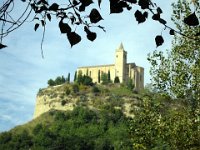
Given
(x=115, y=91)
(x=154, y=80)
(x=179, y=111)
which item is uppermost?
(x=115, y=91)

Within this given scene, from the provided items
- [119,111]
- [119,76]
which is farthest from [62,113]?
[119,76]

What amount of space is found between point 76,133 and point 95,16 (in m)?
133

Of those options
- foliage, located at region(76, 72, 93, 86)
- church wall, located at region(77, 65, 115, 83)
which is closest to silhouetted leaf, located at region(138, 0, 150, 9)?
foliage, located at region(76, 72, 93, 86)

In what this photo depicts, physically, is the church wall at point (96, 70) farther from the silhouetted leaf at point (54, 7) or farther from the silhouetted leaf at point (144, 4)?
the silhouetted leaf at point (144, 4)

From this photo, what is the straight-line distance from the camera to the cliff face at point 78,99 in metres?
151

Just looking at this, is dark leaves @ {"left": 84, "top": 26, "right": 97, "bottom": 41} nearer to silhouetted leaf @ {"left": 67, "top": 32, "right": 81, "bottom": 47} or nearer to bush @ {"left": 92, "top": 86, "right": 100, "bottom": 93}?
silhouetted leaf @ {"left": 67, "top": 32, "right": 81, "bottom": 47}

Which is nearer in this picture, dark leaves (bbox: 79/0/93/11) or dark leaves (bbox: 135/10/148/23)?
dark leaves (bbox: 79/0/93/11)

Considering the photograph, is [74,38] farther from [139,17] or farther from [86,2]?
[139,17]

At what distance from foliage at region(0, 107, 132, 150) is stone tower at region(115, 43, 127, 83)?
89.4 feet

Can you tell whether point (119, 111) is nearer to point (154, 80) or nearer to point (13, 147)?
point (13, 147)

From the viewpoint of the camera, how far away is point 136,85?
561ft

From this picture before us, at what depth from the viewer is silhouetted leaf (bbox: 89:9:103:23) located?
4.59 m

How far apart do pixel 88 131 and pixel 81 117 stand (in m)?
7.64

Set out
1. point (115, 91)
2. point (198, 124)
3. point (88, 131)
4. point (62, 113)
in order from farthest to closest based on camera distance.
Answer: point (115, 91), point (62, 113), point (88, 131), point (198, 124)
